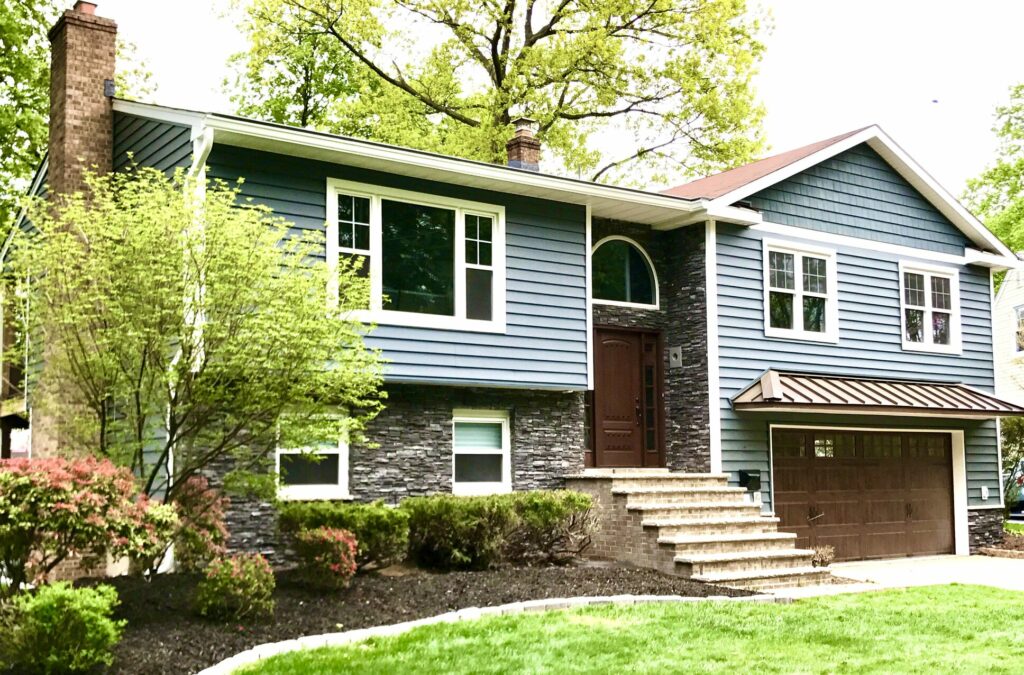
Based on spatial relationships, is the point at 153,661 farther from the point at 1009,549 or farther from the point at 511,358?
the point at 1009,549

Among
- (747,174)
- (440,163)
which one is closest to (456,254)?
(440,163)

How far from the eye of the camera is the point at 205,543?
9742 mm

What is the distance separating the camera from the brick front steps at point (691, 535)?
40.6 ft

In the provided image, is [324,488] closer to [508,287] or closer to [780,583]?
[508,287]

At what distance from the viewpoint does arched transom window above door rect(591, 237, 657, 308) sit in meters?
15.5

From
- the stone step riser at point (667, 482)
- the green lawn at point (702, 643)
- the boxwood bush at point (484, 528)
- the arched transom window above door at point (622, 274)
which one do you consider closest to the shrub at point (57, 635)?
the green lawn at point (702, 643)

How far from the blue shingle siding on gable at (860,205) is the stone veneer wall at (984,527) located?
442 cm

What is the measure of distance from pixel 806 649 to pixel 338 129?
73.0 feet

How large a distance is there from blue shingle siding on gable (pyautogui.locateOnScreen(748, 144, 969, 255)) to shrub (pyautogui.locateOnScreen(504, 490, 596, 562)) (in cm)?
587

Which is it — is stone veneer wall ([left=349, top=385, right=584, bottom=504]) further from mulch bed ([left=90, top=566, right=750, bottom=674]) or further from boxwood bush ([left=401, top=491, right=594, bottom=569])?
mulch bed ([left=90, top=566, right=750, bottom=674])

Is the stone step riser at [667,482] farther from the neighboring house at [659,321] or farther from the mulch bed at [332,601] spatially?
the mulch bed at [332,601]

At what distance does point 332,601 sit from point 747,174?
9994 millimetres

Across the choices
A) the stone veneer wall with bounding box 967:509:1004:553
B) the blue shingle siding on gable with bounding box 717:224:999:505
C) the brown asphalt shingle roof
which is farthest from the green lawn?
the stone veneer wall with bounding box 967:509:1004:553

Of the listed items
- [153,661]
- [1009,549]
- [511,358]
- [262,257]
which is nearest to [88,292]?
[262,257]
